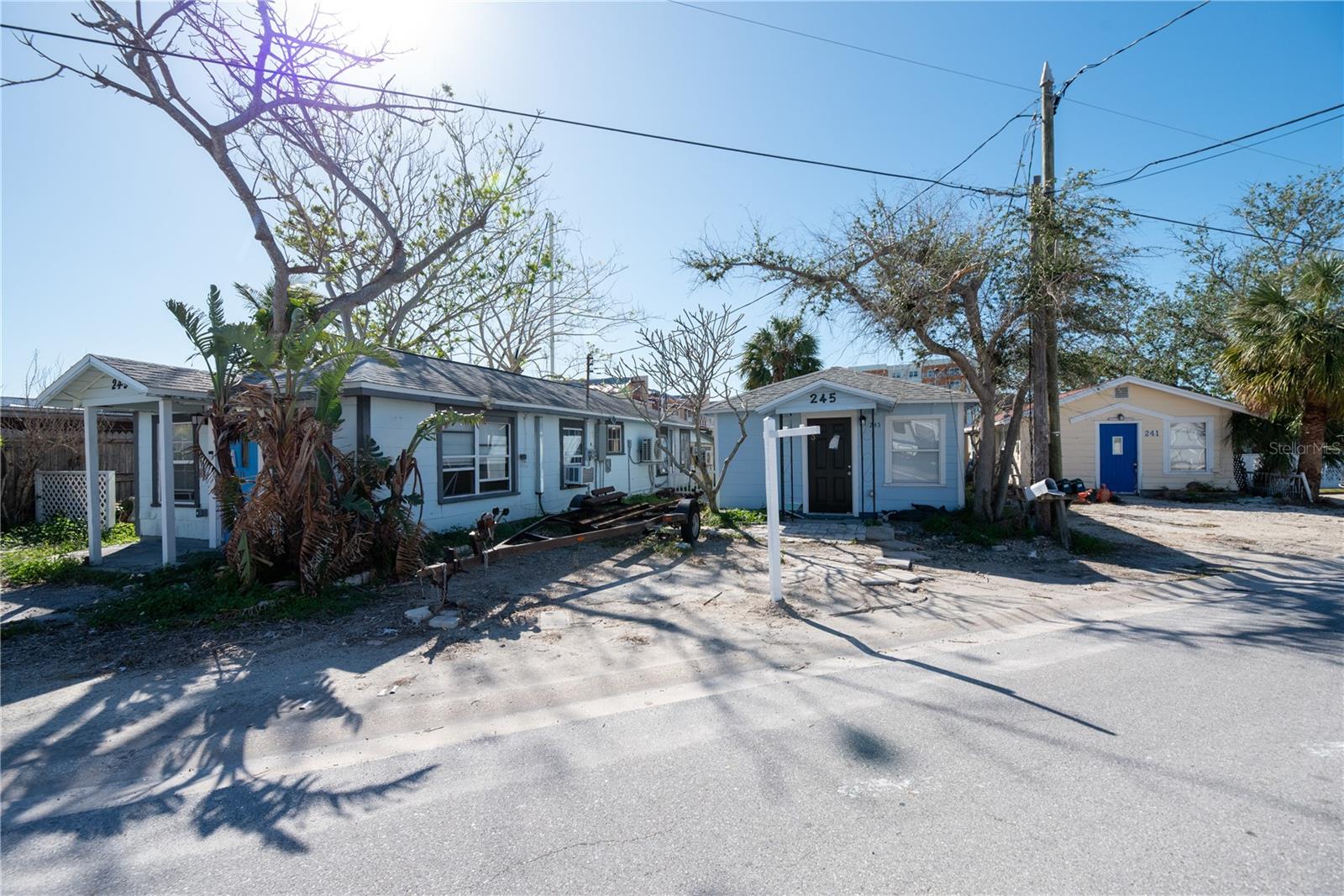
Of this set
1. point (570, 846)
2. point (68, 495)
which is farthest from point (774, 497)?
point (68, 495)

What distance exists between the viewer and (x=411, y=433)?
11180mm

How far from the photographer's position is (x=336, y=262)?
18484mm

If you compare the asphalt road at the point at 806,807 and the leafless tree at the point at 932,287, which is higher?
the leafless tree at the point at 932,287

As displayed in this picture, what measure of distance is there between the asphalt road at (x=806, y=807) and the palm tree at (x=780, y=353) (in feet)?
67.4

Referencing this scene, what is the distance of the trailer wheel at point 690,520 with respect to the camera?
35.5 feet

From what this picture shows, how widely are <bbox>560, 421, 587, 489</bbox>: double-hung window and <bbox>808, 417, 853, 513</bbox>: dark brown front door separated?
5.27 meters

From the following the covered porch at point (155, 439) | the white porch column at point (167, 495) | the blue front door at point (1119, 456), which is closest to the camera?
the white porch column at point (167, 495)

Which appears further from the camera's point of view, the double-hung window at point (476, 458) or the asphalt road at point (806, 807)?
the double-hung window at point (476, 458)

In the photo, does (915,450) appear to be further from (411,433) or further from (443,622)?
(443,622)

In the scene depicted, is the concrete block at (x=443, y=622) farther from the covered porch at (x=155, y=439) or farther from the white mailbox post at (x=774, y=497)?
the covered porch at (x=155, y=439)

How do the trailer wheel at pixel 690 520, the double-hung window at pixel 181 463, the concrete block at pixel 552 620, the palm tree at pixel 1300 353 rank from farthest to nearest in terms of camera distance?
the palm tree at pixel 1300 353 < the double-hung window at pixel 181 463 < the trailer wheel at pixel 690 520 < the concrete block at pixel 552 620

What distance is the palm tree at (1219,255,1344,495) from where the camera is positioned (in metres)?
15.2

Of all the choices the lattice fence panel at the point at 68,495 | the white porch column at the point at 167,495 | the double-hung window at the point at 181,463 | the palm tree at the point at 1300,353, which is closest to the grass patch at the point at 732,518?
the white porch column at the point at 167,495

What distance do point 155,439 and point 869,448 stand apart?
13.6 metres
